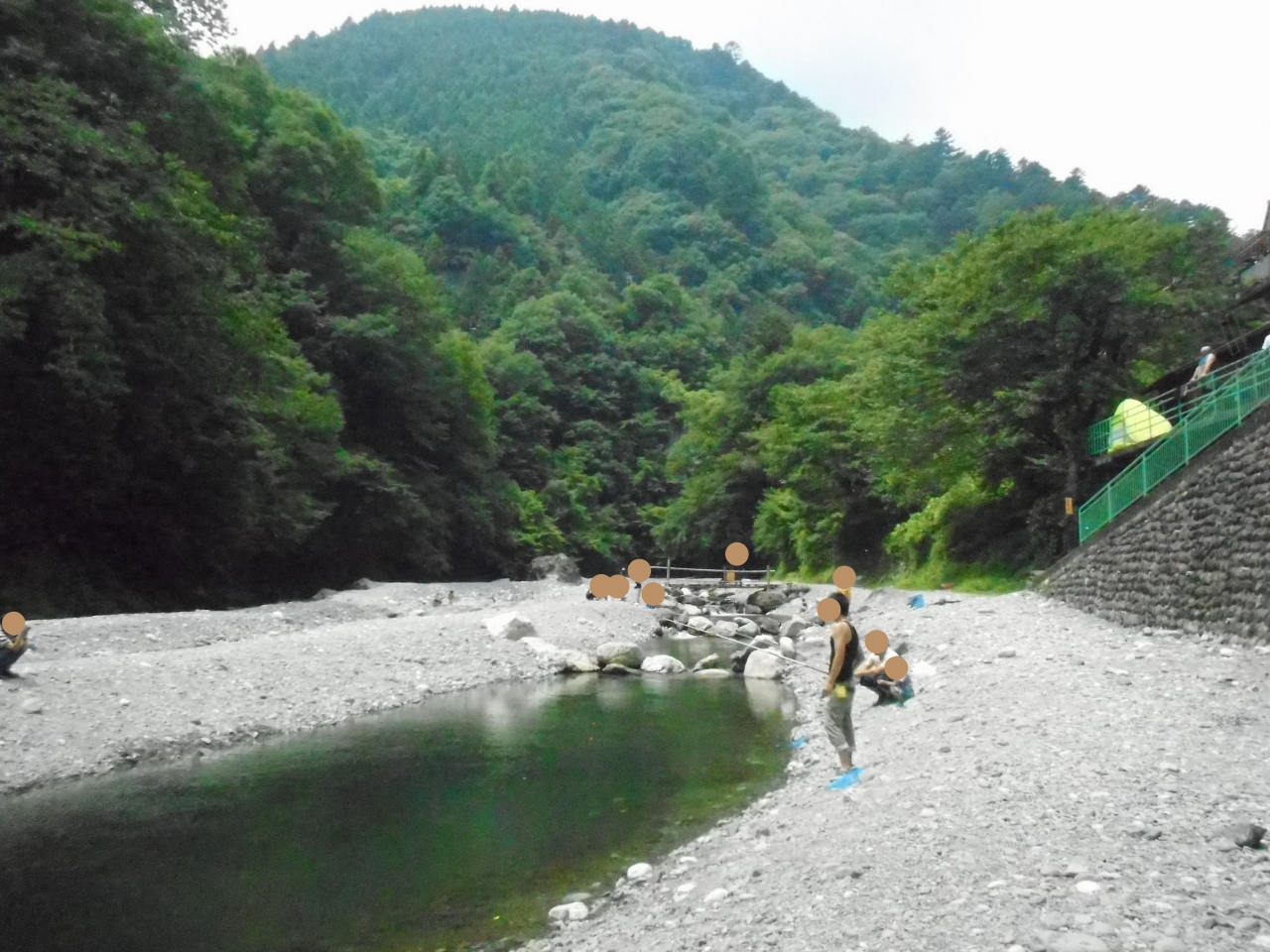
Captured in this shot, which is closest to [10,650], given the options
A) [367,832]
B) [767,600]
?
[367,832]

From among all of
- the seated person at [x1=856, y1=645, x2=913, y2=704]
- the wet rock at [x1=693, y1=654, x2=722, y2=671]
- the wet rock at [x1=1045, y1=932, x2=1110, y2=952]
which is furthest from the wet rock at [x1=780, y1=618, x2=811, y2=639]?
the wet rock at [x1=1045, y1=932, x2=1110, y2=952]

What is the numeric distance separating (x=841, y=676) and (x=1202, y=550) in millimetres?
6976

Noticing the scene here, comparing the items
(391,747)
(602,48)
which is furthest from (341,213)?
(602,48)

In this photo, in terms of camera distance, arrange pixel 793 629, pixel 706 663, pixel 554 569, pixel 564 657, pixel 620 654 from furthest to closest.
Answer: pixel 554 569
pixel 793 629
pixel 564 657
pixel 706 663
pixel 620 654

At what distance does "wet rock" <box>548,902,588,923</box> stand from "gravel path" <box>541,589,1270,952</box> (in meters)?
0.11

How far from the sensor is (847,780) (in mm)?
7531

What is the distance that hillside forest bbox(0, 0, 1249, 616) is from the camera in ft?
56.9

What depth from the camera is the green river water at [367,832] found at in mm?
5867

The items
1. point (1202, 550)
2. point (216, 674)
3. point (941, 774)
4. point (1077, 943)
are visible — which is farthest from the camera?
point (216, 674)

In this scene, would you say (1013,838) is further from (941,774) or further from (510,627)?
(510,627)

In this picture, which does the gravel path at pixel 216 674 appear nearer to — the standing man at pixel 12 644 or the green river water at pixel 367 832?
the standing man at pixel 12 644

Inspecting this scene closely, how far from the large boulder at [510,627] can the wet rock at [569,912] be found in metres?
13.5

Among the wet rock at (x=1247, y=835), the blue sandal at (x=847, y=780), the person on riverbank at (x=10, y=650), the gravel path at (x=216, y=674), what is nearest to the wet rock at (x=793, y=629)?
the gravel path at (x=216, y=674)

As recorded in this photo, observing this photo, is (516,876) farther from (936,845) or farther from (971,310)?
(971,310)
